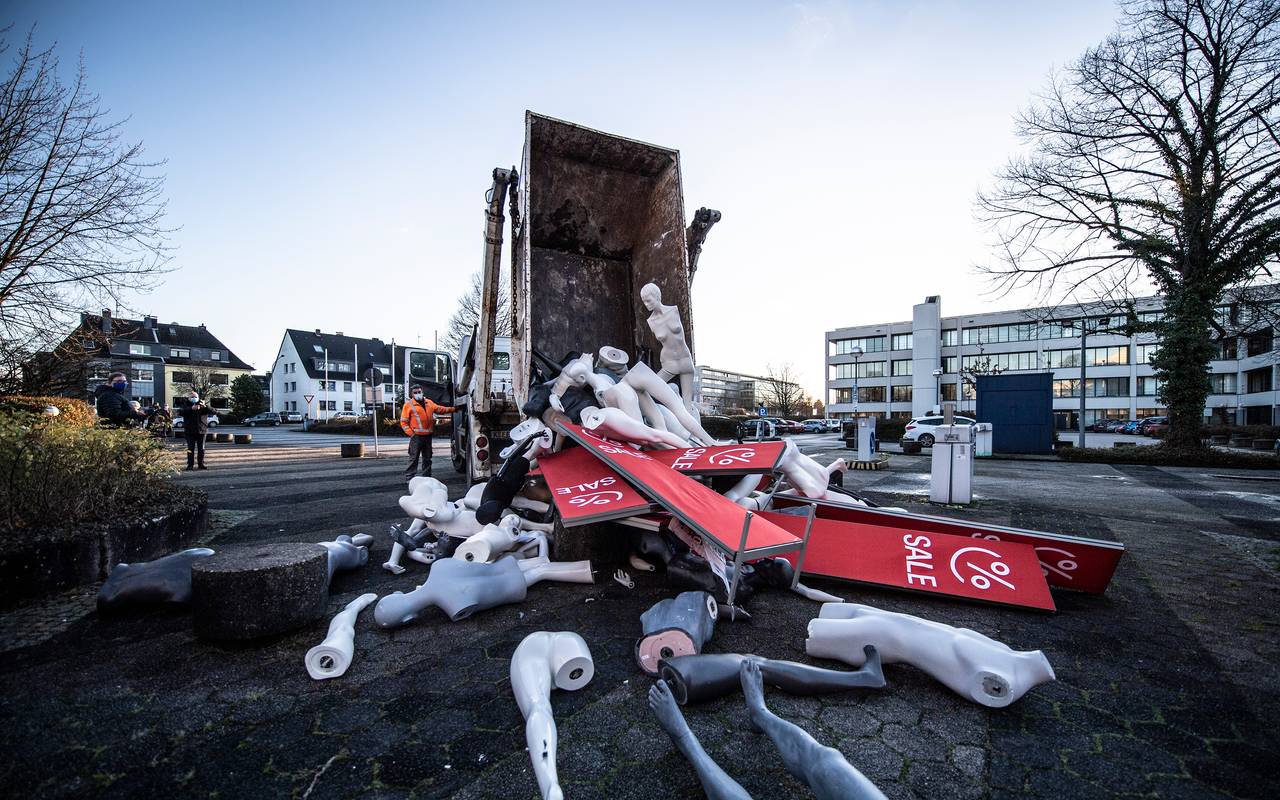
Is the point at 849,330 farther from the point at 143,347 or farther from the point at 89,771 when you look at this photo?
the point at 143,347

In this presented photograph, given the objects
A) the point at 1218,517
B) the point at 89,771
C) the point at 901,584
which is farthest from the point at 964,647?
the point at 1218,517

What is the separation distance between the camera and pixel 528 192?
4.93 metres

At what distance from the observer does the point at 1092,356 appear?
5256 cm

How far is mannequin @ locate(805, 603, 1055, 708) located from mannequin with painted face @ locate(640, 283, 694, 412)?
2.54 meters

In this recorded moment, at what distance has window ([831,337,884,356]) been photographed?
60.5m

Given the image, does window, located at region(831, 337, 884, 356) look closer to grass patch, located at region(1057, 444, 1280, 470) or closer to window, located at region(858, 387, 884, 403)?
window, located at region(858, 387, 884, 403)

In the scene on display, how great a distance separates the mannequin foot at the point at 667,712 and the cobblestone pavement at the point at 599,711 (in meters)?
0.09

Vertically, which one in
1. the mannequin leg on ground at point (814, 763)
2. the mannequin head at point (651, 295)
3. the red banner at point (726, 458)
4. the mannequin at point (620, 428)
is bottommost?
the mannequin leg on ground at point (814, 763)

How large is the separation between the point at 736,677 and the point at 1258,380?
6225 cm

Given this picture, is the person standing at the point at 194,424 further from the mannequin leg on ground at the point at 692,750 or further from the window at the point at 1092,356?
the window at the point at 1092,356

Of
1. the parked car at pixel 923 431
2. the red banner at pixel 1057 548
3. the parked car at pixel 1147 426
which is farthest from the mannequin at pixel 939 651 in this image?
the parked car at pixel 1147 426

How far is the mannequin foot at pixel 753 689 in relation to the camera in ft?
5.84

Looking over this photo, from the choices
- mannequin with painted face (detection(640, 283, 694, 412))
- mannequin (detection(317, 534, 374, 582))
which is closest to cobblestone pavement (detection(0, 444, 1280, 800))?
mannequin (detection(317, 534, 374, 582))

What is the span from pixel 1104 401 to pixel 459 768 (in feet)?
225
